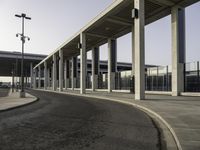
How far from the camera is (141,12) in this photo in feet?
81.7

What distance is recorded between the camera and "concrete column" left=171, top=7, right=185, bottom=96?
28.5 metres

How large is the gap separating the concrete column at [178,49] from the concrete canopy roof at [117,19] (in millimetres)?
1283

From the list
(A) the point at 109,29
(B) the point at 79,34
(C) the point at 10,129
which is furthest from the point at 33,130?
(B) the point at 79,34

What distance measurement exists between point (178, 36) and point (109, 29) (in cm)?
1472

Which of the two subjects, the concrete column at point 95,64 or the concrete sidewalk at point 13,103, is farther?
the concrete column at point 95,64

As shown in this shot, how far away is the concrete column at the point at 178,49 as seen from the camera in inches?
1123

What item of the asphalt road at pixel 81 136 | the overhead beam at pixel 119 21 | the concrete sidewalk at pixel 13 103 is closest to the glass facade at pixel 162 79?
the overhead beam at pixel 119 21

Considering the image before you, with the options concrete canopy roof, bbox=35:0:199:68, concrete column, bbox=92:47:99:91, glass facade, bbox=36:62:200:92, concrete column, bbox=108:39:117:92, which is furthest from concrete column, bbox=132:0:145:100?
concrete column, bbox=92:47:99:91

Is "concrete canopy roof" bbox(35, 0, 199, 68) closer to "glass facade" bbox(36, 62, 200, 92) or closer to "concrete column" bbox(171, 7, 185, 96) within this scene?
"concrete column" bbox(171, 7, 185, 96)

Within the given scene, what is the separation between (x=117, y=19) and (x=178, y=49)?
10.8m

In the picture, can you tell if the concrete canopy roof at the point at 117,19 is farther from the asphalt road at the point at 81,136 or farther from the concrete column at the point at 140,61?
the asphalt road at the point at 81,136

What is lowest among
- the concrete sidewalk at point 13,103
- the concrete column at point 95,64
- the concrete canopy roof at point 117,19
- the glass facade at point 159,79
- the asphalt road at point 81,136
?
the concrete sidewalk at point 13,103

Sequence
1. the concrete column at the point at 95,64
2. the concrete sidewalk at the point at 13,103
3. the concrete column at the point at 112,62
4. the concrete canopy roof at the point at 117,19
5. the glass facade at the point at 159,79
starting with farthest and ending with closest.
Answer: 1. the concrete column at the point at 95,64
2. the concrete column at the point at 112,62
3. the glass facade at the point at 159,79
4. the concrete canopy roof at the point at 117,19
5. the concrete sidewalk at the point at 13,103

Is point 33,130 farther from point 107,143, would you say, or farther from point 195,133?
point 195,133
